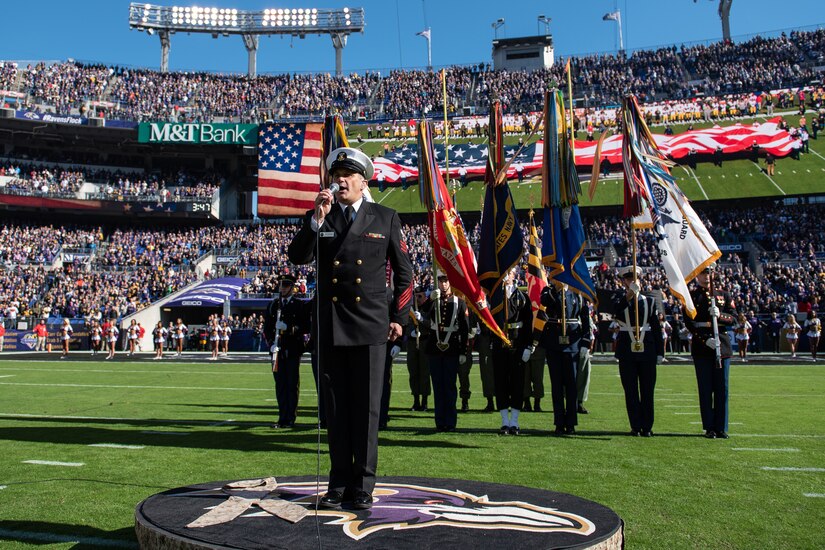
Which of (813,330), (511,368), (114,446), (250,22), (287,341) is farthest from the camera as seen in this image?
(250,22)

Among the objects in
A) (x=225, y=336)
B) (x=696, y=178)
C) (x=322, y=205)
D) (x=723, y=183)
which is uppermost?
(x=696, y=178)

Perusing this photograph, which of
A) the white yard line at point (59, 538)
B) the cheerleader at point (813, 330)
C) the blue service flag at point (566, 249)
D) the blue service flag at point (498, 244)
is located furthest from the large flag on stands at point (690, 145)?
the white yard line at point (59, 538)

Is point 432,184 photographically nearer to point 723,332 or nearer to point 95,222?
point 723,332

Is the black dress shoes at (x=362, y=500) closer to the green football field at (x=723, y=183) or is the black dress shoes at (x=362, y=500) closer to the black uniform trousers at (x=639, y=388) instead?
the black uniform trousers at (x=639, y=388)

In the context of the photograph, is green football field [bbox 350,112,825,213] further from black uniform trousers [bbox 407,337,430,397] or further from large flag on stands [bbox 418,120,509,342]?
large flag on stands [bbox 418,120,509,342]

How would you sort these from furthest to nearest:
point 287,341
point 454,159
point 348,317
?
point 454,159 < point 287,341 < point 348,317

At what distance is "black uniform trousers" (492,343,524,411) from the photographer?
906 cm

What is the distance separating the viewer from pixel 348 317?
15.1ft

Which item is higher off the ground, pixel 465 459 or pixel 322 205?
pixel 322 205

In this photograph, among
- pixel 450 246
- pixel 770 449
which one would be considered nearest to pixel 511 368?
pixel 450 246

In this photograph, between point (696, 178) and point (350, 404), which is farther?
point (696, 178)

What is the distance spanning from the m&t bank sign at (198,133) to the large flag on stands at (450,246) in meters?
44.4

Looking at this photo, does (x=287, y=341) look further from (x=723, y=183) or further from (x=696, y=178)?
(x=696, y=178)

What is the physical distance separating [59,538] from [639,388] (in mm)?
7419
